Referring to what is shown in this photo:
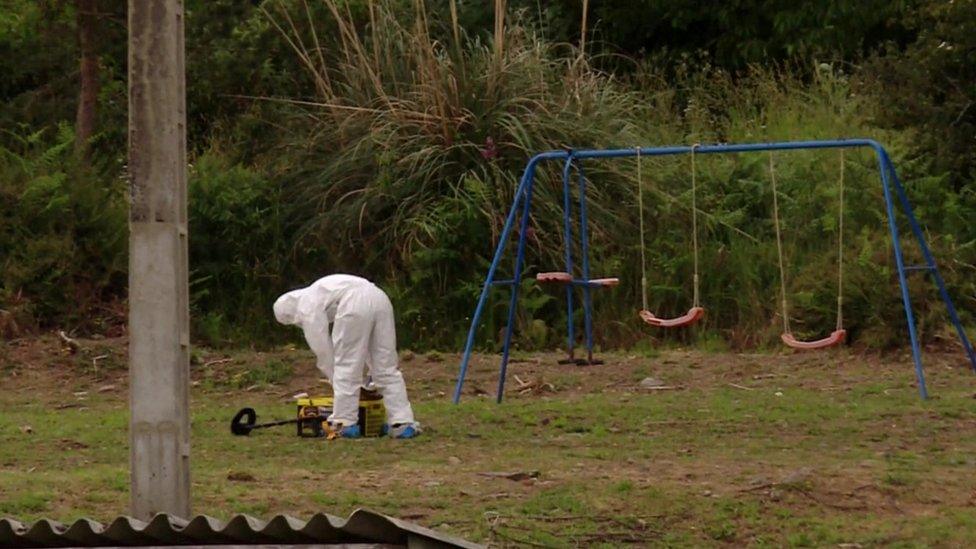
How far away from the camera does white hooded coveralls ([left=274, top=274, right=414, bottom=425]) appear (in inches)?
499

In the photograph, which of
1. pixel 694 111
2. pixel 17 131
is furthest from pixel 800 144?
pixel 17 131

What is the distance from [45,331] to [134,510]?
10752 mm

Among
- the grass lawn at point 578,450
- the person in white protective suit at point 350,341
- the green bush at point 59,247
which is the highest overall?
the green bush at point 59,247

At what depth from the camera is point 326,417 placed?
43.1 ft

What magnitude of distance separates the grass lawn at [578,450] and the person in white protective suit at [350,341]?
0.84ft

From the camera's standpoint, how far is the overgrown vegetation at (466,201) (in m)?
18.7

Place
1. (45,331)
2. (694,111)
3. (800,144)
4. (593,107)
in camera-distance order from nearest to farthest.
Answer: (800,144) → (45,331) → (593,107) → (694,111)

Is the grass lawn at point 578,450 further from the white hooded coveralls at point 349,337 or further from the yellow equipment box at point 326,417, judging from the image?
the white hooded coveralls at point 349,337

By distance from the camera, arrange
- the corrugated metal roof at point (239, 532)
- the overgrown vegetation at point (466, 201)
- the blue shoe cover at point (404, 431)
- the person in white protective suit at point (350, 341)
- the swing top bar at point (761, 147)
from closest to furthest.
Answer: the corrugated metal roof at point (239, 532), the person in white protective suit at point (350, 341), the blue shoe cover at point (404, 431), the swing top bar at point (761, 147), the overgrown vegetation at point (466, 201)

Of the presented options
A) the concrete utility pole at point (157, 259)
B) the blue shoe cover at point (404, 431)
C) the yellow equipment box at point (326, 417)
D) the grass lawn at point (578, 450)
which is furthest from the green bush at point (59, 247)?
the concrete utility pole at point (157, 259)

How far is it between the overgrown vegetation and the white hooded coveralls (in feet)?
19.5

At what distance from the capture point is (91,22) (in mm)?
20297

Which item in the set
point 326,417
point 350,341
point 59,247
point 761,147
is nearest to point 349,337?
point 350,341

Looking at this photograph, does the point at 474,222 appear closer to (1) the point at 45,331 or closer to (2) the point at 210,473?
(1) the point at 45,331
